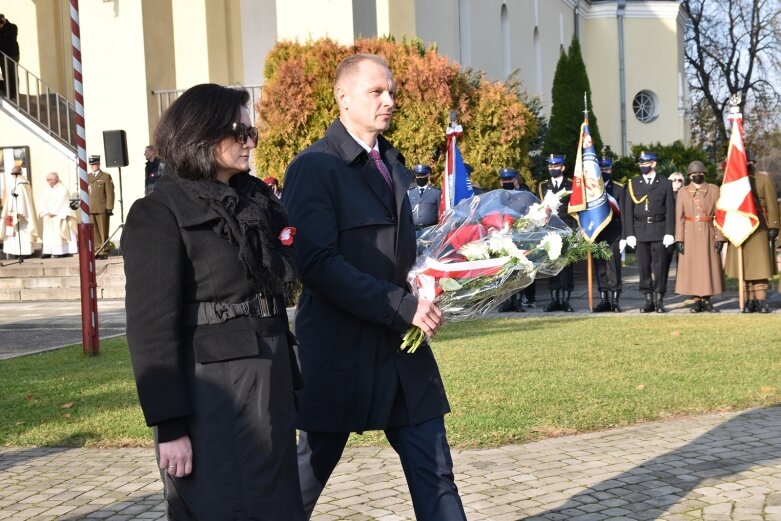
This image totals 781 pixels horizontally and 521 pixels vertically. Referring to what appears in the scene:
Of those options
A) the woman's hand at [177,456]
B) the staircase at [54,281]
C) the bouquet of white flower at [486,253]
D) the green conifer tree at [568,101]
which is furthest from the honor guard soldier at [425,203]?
the green conifer tree at [568,101]

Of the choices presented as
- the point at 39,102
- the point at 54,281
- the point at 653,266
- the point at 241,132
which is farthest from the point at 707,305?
the point at 39,102

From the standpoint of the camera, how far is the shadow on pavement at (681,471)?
17.7 ft

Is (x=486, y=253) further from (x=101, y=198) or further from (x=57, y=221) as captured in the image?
(x=57, y=221)

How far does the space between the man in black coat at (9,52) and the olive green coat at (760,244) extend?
15.2 m

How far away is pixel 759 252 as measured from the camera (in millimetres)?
15414

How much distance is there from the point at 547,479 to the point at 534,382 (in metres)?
2.98

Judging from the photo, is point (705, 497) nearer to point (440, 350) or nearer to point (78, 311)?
point (440, 350)

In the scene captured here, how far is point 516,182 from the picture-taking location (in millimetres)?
16578

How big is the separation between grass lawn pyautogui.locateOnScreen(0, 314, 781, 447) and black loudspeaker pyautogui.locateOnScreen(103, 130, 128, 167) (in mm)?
5960

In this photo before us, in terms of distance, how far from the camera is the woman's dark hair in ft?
11.1

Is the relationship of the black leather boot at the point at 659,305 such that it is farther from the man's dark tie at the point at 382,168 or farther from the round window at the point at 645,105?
the round window at the point at 645,105

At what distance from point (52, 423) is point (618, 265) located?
9586 mm

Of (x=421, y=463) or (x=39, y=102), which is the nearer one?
(x=421, y=463)

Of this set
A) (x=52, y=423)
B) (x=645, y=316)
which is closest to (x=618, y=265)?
(x=645, y=316)
